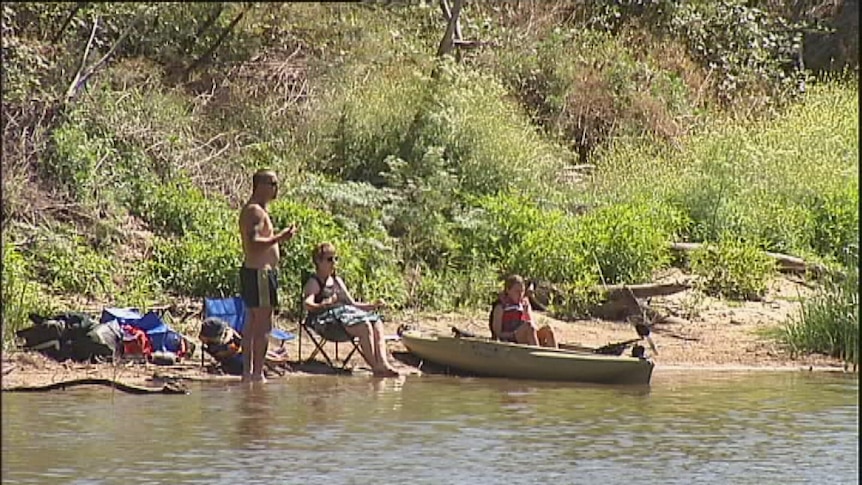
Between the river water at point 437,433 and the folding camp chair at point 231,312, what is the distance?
574 millimetres

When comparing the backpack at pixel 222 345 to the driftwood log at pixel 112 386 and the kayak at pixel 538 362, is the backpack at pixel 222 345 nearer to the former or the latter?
the driftwood log at pixel 112 386

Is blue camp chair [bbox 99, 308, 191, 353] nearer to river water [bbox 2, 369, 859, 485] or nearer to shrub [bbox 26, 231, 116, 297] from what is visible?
river water [bbox 2, 369, 859, 485]

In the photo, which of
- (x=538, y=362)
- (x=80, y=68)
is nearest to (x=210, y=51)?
(x=80, y=68)

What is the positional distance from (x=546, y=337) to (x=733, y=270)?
13.2ft

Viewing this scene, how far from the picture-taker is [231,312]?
43.5ft

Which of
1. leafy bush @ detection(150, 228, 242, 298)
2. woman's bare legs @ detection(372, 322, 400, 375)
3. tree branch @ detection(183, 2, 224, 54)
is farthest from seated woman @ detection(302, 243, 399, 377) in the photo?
tree branch @ detection(183, 2, 224, 54)

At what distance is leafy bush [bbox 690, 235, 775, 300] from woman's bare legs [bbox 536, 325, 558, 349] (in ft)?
12.4

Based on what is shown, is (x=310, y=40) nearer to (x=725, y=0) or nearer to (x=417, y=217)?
(x=417, y=217)

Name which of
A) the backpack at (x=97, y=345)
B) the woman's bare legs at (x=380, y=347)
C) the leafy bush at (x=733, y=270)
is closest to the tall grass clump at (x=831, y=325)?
the leafy bush at (x=733, y=270)

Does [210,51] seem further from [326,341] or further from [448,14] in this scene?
[326,341]

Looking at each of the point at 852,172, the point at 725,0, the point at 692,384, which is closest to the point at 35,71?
the point at 692,384

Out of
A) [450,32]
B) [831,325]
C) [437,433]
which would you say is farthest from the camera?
[450,32]

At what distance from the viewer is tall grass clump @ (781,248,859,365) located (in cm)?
1448

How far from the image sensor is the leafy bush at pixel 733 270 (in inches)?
664
